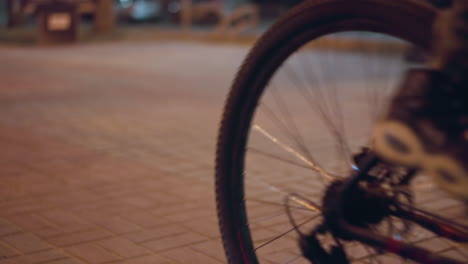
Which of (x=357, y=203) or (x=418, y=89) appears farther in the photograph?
(x=357, y=203)

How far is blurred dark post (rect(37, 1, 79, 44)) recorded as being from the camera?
1678cm

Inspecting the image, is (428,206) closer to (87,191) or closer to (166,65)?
(87,191)

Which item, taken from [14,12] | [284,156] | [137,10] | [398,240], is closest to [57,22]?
[14,12]

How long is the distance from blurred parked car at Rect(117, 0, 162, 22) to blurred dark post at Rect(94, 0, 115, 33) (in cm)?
782

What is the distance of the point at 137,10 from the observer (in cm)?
2828

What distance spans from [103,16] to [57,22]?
9.39ft

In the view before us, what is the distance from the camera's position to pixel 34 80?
32.1 feet

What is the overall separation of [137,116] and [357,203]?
16.6ft

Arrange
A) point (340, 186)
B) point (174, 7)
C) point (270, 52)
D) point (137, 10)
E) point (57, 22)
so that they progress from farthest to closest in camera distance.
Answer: point (174, 7) < point (137, 10) < point (57, 22) < point (270, 52) < point (340, 186)

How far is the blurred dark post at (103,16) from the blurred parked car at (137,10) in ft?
25.6

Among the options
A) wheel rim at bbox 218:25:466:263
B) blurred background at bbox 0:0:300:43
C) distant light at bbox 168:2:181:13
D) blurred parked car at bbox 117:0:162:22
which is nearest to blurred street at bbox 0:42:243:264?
wheel rim at bbox 218:25:466:263


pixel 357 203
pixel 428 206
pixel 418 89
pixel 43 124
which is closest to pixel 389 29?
pixel 418 89

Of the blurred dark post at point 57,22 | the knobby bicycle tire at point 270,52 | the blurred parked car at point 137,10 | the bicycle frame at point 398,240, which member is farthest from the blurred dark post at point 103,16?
the bicycle frame at point 398,240

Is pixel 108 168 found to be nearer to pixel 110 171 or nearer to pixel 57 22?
pixel 110 171
